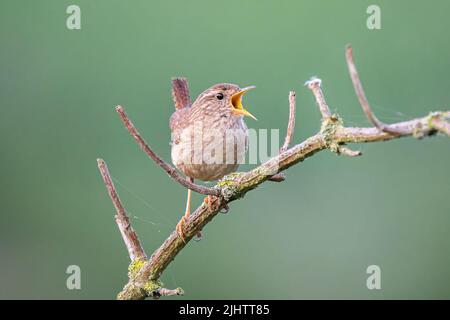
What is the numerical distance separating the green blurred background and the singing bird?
2.77m

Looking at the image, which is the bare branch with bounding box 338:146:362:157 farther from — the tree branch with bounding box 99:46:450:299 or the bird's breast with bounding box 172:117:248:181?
the bird's breast with bounding box 172:117:248:181

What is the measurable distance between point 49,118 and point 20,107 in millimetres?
675

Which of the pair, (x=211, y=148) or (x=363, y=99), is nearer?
(x=363, y=99)

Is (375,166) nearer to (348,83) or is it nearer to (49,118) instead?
(348,83)

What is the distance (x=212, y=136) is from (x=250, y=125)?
2.90m

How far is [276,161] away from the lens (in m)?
2.35

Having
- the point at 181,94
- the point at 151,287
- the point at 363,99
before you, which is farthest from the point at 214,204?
the point at 181,94

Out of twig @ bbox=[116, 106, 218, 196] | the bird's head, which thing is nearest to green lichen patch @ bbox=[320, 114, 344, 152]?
twig @ bbox=[116, 106, 218, 196]

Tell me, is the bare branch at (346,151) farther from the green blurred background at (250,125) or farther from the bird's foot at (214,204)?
the green blurred background at (250,125)

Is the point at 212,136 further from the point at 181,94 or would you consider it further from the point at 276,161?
the point at 276,161

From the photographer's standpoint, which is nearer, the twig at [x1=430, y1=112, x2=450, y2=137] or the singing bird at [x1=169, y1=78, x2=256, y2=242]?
the twig at [x1=430, y1=112, x2=450, y2=137]

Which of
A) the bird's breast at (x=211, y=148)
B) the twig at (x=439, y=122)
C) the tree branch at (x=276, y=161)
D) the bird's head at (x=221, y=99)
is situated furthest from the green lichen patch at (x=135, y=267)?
the twig at (x=439, y=122)

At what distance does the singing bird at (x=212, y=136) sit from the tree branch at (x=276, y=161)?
0.67 m

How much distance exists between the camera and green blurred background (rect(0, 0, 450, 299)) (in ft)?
24.4
